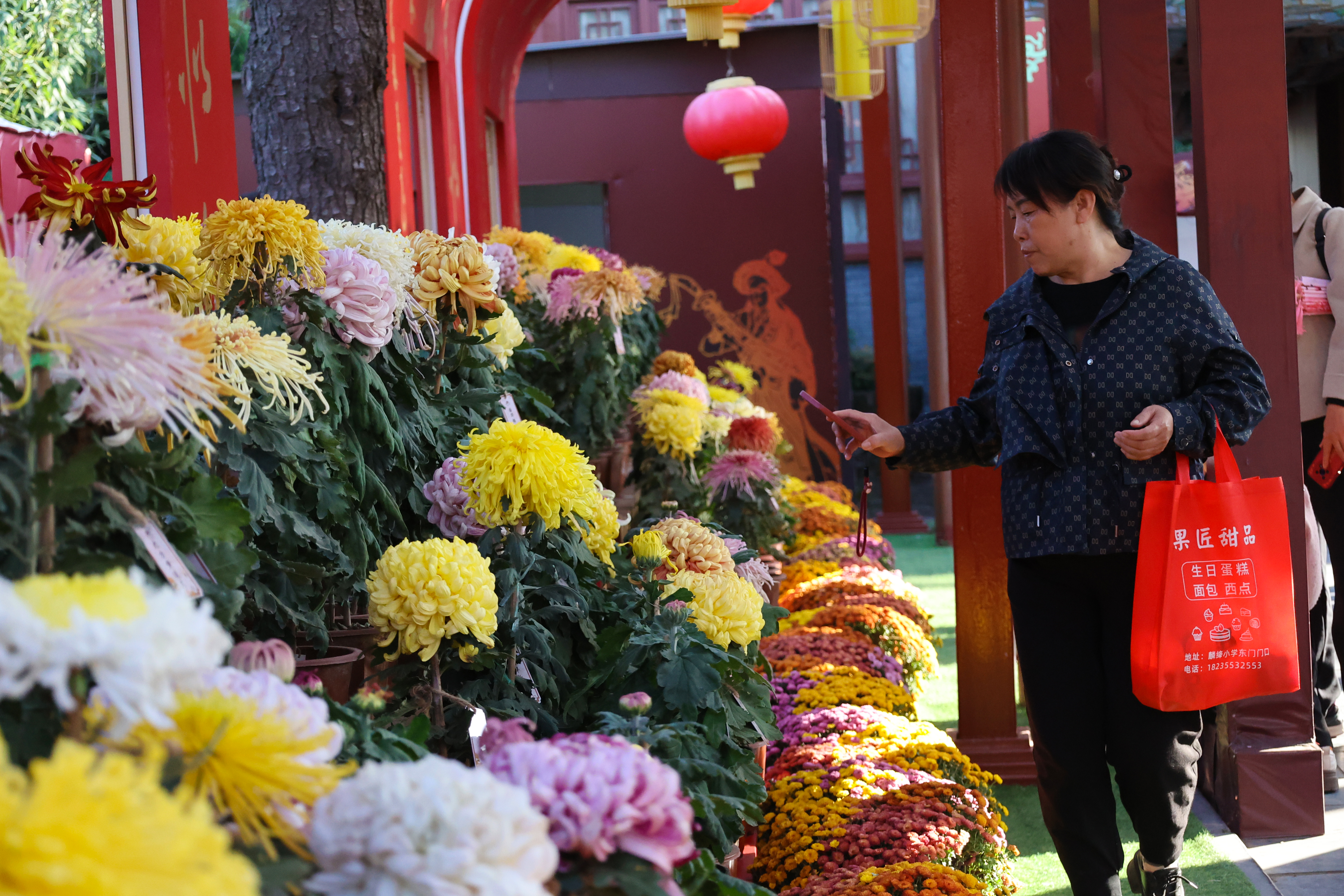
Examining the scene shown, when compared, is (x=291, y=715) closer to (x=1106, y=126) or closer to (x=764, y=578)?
(x=764, y=578)

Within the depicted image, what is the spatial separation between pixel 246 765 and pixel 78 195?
81cm

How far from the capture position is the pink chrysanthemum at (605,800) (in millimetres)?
791

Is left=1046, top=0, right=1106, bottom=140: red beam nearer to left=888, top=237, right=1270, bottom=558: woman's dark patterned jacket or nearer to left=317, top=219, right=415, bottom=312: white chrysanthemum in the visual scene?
left=888, top=237, right=1270, bottom=558: woman's dark patterned jacket

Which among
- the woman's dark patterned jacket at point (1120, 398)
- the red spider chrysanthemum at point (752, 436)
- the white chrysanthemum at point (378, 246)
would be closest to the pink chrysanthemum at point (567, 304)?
the red spider chrysanthemum at point (752, 436)

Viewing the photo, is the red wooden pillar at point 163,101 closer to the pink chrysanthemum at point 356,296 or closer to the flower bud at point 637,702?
the pink chrysanthemum at point 356,296

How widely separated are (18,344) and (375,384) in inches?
→ 34.9

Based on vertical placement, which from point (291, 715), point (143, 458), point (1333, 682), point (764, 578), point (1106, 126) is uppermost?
point (1106, 126)

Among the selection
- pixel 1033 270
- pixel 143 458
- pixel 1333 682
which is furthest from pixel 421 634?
pixel 1333 682

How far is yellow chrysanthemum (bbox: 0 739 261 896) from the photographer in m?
0.53

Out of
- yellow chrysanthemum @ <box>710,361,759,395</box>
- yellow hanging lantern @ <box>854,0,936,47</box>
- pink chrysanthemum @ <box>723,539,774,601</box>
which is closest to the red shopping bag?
pink chrysanthemum @ <box>723,539,774,601</box>

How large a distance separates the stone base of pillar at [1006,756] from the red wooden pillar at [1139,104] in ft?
4.59

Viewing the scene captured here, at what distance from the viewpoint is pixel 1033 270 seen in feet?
6.72

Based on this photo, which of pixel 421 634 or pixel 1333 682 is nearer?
pixel 421 634

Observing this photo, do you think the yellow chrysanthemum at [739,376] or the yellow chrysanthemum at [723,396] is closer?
the yellow chrysanthemum at [723,396]
